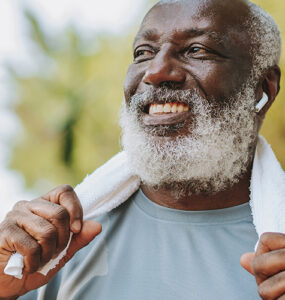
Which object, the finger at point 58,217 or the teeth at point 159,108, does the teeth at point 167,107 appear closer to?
the teeth at point 159,108

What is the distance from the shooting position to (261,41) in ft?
Answer: 6.44

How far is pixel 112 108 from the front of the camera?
18.5ft

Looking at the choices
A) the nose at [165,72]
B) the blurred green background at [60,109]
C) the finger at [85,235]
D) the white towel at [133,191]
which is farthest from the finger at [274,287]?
the blurred green background at [60,109]

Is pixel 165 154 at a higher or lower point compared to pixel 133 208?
higher

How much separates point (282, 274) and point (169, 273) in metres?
0.55

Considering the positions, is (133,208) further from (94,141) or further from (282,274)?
(94,141)

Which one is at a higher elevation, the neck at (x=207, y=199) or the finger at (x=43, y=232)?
the finger at (x=43, y=232)

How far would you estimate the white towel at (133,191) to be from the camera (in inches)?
55.3

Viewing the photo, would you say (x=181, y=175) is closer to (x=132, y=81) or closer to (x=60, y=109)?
(x=132, y=81)

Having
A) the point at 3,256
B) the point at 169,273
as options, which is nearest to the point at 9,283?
the point at 3,256

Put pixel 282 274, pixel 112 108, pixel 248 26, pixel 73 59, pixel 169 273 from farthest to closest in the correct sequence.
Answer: pixel 73 59
pixel 112 108
pixel 248 26
pixel 169 273
pixel 282 274

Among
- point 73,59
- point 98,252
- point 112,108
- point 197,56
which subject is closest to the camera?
point 98,252

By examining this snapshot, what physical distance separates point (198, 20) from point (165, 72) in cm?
32

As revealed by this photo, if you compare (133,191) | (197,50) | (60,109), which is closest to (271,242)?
(133,191)
